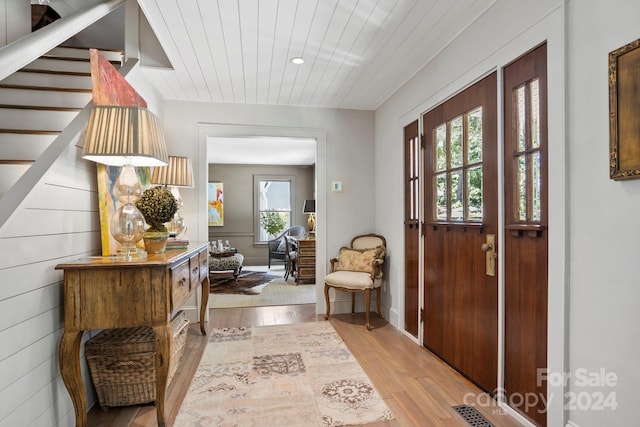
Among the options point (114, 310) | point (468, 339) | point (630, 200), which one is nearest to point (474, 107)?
point (630, 200)

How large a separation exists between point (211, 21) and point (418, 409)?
2.75 m

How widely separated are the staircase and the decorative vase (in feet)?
2.24

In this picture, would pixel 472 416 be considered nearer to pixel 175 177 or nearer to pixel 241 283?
pixel 175 177

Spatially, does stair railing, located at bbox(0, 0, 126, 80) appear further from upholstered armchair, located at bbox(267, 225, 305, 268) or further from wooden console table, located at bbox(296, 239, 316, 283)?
upholstered armchair, located at bbox(267, 225, 305, 268)

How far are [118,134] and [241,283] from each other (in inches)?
171

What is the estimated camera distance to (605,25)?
1.37 metres

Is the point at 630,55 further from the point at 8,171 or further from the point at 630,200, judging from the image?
the point at 8,171

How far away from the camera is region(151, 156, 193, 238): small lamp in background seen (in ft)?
9.53

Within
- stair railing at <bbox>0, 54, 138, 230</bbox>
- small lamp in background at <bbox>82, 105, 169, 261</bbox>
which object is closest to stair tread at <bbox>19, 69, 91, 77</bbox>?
stair railing at <bbox>0, 54, 138, 230</bbox>

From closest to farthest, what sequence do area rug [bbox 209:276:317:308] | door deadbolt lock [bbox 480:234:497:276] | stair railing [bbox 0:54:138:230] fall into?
stair railing [bbox 0:54:138:230] → door deadbolt lock [bbox 480:234:497:276] → area rug [bbox 209:276:317:308]

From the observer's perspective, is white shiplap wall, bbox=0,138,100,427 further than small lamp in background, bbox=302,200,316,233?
No

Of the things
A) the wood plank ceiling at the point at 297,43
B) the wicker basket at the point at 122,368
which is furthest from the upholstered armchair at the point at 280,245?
the wicker basket at the point at 122,368

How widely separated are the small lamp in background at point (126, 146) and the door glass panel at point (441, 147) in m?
2.01

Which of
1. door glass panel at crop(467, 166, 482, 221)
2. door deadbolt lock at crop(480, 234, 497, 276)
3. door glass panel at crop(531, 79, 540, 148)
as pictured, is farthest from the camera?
door glass panel at crop(467, 166, 482, 221)
